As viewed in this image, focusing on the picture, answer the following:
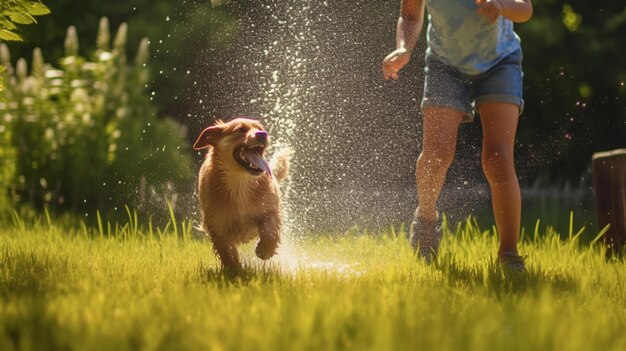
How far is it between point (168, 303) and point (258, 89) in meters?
4.66

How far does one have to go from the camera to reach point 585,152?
25.0ft

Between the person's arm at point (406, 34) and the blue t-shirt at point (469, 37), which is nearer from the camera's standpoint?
the blue t-shirt at point (469, 37)

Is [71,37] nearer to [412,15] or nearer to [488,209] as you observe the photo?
[412,15]

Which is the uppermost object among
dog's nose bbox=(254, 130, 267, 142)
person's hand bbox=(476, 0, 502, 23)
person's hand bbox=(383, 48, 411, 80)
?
person's hand bbox=(476, 0, 502, 23)

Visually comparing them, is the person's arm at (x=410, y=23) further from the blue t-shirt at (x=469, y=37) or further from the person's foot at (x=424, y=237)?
the person's foot at (x=424, y=237)

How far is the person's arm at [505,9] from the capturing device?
11.5 feet

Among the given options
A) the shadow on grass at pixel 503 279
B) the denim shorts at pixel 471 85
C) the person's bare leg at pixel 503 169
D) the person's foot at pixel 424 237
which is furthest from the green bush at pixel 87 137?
the shadow on grass at pixel 503 279

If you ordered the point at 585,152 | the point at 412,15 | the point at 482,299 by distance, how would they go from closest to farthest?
the point at 482,299 → the point at 412,15 → the point at 585,152

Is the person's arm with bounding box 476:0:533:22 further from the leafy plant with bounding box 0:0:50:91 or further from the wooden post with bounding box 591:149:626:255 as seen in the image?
the leafy plant with bounding box 0:0:50:91

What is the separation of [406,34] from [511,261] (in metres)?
1.30

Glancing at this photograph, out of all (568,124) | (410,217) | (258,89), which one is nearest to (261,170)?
(410,217)

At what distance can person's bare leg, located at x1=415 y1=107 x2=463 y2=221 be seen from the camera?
3.89m

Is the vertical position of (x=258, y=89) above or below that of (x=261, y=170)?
above

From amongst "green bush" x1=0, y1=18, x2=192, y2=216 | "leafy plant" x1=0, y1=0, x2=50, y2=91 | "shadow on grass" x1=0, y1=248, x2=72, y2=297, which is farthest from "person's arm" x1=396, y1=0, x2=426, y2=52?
"green bush" x1=0, y1=18, x2=192, y2=216
